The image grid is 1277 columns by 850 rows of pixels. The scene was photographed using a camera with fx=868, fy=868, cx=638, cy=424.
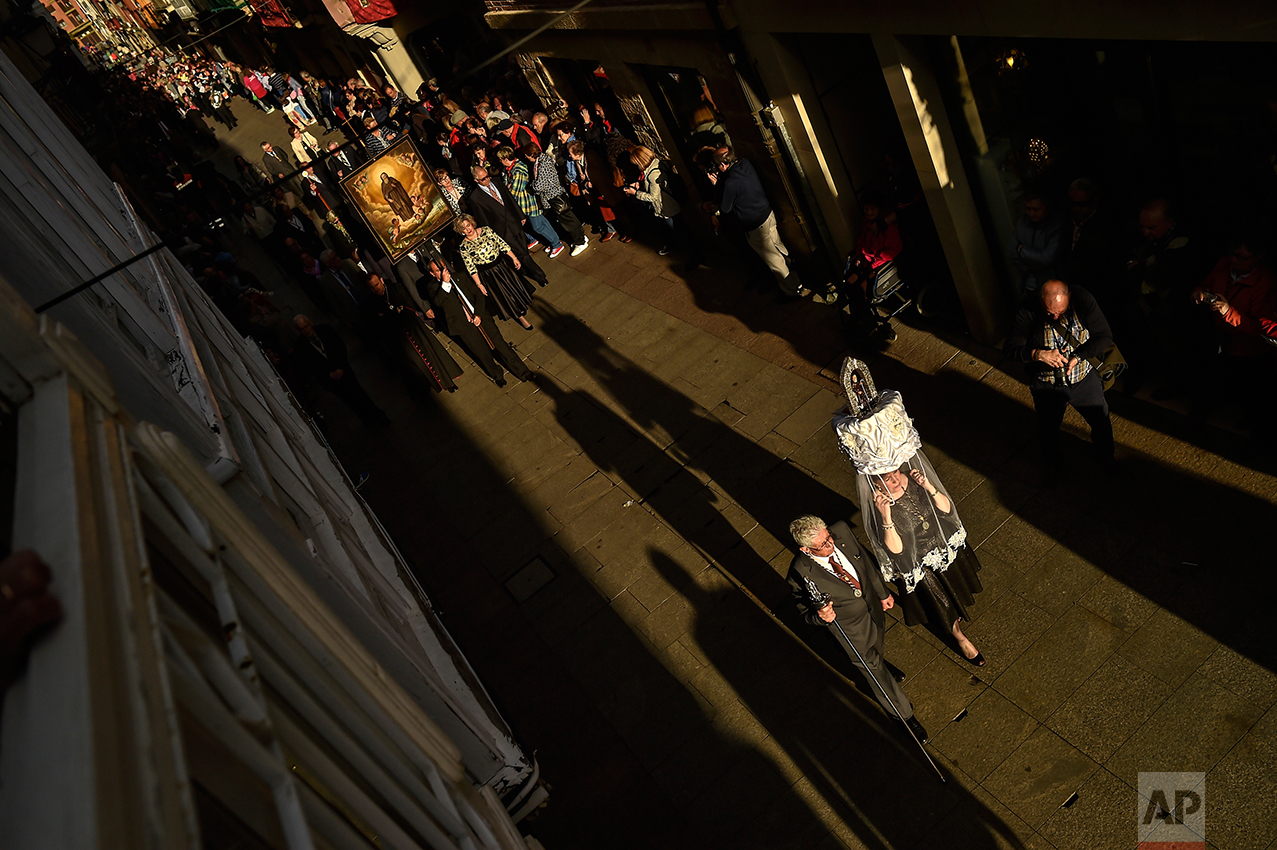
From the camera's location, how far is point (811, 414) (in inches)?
365

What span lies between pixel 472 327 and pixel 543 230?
3.77m

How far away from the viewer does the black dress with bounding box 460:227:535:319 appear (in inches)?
509

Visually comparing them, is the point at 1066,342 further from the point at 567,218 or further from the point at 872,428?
the point at 567,218

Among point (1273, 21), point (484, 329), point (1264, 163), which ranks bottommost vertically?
point (484, 329)

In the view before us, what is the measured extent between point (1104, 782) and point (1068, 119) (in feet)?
17.4

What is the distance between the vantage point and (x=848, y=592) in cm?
574

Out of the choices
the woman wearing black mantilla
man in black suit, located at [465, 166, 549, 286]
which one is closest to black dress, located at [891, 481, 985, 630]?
the woman wearing black mantilla

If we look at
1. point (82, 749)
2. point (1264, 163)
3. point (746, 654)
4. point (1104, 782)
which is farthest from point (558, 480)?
point (82, 749)

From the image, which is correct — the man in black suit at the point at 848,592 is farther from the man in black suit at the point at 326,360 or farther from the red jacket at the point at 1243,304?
the man in black suit at the point at 326,360

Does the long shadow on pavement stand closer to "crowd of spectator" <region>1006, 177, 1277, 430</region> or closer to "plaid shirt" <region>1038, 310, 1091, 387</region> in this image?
"plaid shirt" <region>1038, 310, 1091, 387</region>

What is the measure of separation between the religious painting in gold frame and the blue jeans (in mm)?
2540

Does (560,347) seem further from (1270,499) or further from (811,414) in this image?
(1270,499)

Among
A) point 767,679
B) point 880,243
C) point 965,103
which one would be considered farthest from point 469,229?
point 767,679

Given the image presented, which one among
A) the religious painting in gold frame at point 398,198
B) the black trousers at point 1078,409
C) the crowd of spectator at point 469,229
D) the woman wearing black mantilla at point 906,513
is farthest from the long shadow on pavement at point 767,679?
the religious painting in gold frame at point 398,198
